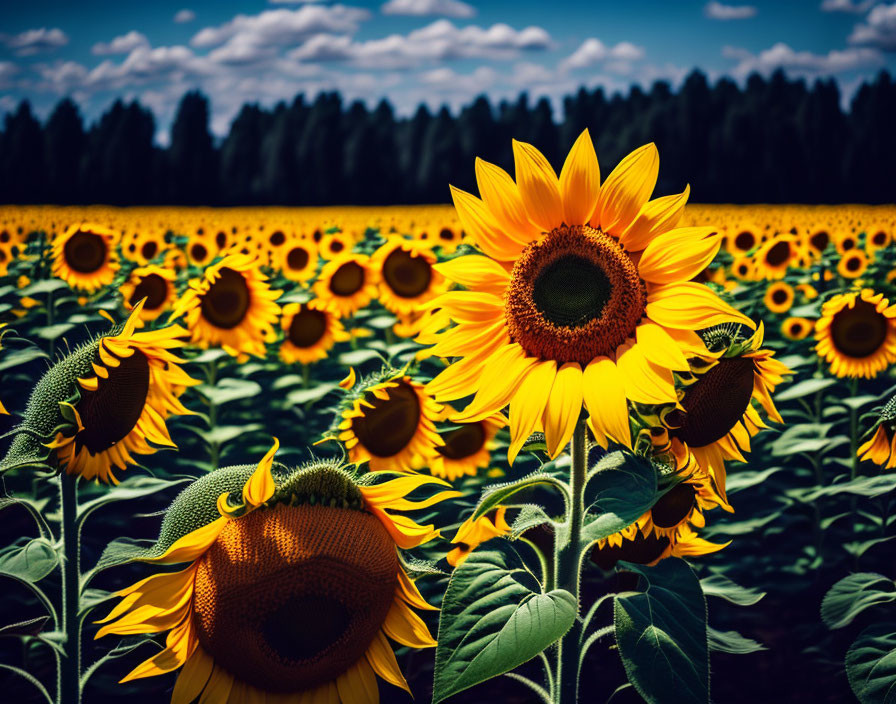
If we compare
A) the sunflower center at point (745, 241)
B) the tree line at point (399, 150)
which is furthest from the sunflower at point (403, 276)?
the tree line at point (399, 150)

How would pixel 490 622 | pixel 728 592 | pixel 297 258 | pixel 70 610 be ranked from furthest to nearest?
pixel 297 258 < pixel 70 610 < pixel 728 592 < pixel 490 622

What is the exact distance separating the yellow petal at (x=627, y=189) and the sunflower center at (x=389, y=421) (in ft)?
4.97

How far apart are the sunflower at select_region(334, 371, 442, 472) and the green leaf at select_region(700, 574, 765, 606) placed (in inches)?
46.1

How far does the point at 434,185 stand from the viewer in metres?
49.1

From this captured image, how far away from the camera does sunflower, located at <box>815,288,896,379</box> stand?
4.79 metres

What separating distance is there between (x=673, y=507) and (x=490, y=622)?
0.70 metres

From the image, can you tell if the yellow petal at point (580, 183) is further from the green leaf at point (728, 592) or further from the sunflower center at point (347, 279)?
the sunflower center at point (347, 279)

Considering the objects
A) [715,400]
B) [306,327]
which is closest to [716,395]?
[715,400]

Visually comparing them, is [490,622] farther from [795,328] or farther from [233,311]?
[795,328]

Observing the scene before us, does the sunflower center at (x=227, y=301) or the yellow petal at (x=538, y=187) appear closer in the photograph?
the yellow petal at (x=538, y=187)

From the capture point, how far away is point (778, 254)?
373 inches

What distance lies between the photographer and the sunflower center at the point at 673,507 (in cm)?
169

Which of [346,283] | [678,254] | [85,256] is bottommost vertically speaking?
[346,283]

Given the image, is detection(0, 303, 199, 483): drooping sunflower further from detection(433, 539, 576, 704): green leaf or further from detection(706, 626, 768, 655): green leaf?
detection(706, 626, 768, 655): green leaf
